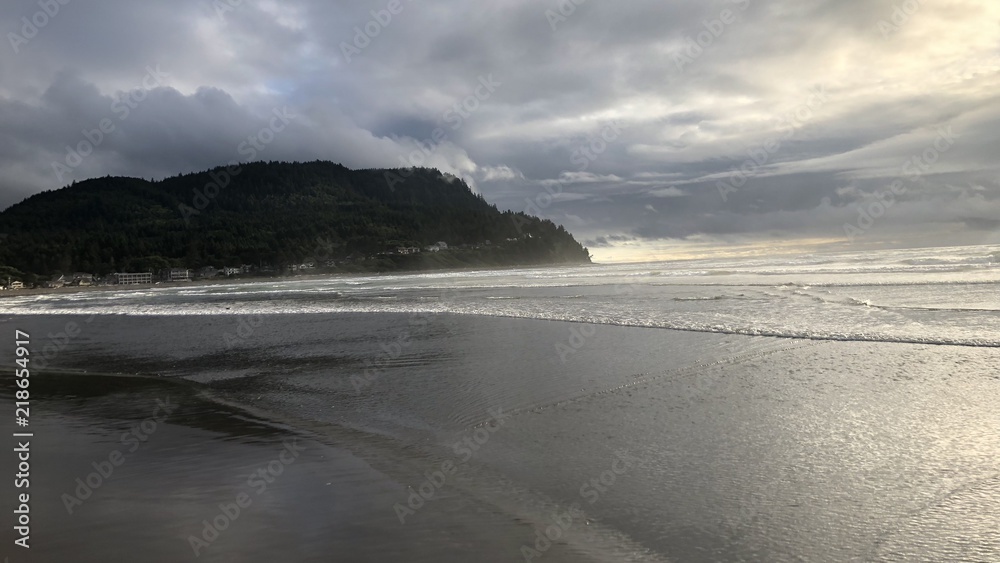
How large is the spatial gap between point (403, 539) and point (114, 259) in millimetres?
152745

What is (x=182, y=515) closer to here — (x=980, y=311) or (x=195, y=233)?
(x=980, y=311)

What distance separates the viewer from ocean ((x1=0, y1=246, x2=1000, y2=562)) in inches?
155

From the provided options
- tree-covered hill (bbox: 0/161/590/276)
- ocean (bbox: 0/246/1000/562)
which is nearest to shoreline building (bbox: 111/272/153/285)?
tree-covered hill (bbox: 0/161/590/276)

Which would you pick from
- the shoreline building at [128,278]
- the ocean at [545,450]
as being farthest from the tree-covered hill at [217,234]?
the ocean at [545,450]

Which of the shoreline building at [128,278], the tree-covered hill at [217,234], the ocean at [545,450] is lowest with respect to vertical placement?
the ocean at [545,450]

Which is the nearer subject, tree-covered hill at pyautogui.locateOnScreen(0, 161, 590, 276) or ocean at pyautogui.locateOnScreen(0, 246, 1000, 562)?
ocean at pyautogui.locateOnScreen(0, 246, 1000, 562)

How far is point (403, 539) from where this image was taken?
12.9 feet

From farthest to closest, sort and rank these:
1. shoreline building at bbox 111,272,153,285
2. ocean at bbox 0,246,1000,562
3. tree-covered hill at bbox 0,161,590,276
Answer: tree-covered hill at bbox 0,161,590,276
shoreline building at bbox 111,272,153,285
ocean at bbox 0,246,1000,562

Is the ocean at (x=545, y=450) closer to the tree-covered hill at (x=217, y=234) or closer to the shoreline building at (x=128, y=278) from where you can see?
the shoreline building at (x=128, y=278)

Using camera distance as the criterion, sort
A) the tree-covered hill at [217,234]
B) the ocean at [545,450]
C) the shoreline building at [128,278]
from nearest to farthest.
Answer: the ocean at [545,450] < the shoreline building at [128,278] < the tree-covered hill at [217,234]

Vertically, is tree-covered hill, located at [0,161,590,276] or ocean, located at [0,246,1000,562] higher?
tree-covered hill, located at [0,161,590,276]

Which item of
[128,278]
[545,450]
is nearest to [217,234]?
→ [128,278]

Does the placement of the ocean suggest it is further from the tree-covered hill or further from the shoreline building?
the tree-covered hill

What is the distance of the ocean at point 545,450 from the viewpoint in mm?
3934
